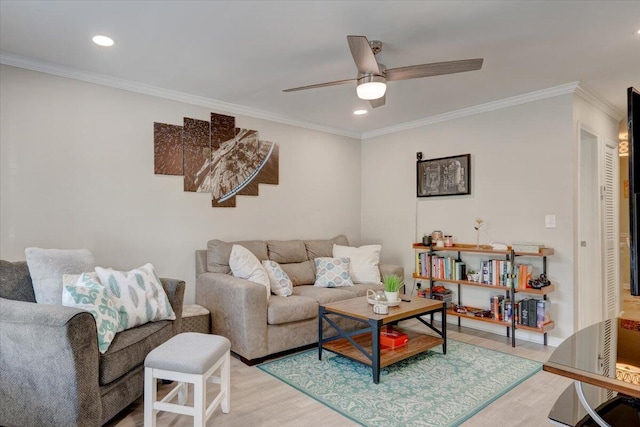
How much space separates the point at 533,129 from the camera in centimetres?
385

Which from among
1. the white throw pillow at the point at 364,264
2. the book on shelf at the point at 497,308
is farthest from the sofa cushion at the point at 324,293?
the book on shelf at the point at 497,308

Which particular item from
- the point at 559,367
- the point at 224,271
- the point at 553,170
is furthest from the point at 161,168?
the point at 553,170

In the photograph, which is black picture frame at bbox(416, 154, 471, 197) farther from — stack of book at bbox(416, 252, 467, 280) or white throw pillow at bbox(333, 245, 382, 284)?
white throw pillow at bbox(333, 245, 382, 284)

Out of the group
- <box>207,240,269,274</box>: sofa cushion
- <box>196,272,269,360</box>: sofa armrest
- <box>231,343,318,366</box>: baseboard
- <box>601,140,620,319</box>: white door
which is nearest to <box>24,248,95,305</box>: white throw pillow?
<box>196,272,269,360</box>: sofa armrest

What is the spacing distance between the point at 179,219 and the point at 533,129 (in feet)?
12.2

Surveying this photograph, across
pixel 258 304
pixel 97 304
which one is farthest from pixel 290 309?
pixel 97 304

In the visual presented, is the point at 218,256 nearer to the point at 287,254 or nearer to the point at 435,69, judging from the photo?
the point at 287,254

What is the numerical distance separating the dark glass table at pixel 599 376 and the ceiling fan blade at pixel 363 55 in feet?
5.81

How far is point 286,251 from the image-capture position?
14.2 feet

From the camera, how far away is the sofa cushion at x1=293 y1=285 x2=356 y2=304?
3.59m

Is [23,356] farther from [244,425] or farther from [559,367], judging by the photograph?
[559,367]

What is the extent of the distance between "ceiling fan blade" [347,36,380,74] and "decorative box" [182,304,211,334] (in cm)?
250

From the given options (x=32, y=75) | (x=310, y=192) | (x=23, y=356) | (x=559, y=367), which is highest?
(x=32, y=75)

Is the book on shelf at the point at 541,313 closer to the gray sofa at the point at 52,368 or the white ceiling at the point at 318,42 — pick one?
the white ceiling at the point at 318,42
